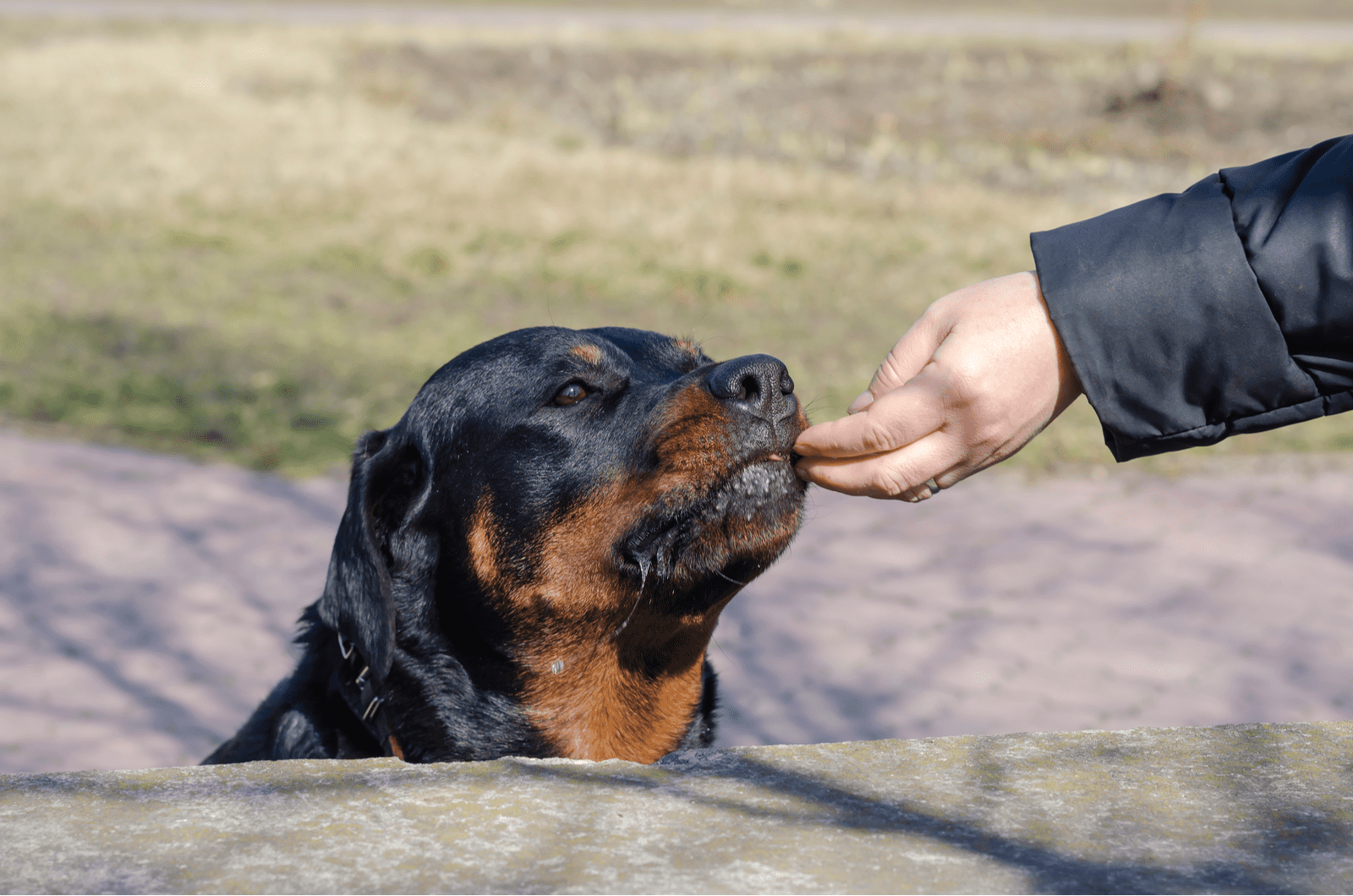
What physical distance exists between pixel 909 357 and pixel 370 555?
136 cm

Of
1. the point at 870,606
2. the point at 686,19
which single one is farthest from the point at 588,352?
the point at 686,19

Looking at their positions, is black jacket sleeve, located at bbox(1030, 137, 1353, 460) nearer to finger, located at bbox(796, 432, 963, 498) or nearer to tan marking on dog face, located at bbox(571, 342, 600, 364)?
finger, located at bbox(796, 432, 963, 498)

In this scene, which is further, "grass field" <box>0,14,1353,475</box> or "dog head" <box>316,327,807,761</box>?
"grass field" <box>0,14,1353,475</box>

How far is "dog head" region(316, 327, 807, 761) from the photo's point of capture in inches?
104

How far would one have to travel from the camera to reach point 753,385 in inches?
103

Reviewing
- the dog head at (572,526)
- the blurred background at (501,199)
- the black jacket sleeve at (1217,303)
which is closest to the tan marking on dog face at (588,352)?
the dog head at (572,526)

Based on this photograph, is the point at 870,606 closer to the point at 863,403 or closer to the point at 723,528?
the point at 723,528

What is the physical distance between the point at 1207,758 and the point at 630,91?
57.1 feet

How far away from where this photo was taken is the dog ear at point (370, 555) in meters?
2.80

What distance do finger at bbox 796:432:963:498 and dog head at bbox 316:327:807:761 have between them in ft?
0.71

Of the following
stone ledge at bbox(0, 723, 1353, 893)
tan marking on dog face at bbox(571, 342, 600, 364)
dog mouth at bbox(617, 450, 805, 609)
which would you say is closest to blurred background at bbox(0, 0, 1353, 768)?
tan marking on dog face at bbox(571, 342, 600, 364)

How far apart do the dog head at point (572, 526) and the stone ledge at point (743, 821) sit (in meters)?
0.68

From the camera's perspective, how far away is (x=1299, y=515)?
645cm

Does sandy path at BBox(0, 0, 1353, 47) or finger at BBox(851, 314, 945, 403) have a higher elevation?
sandy path at BBox(0, 0, 1353, 47)
